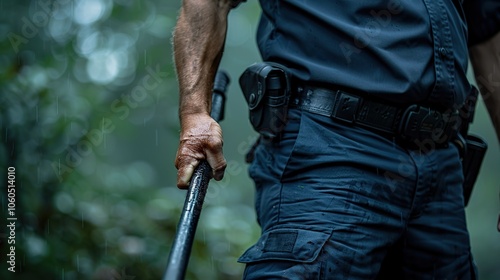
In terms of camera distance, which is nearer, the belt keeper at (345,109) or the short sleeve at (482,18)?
the belt keeper at (345,109)

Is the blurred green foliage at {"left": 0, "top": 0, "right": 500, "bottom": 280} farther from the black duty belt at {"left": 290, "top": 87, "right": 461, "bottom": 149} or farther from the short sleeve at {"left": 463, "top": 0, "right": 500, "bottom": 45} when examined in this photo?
the short sleeve at {"left": 463, "top": 0, "right": 500, "bottom": 45}

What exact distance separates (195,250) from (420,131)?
2.80m

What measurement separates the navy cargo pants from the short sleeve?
1.79 ft

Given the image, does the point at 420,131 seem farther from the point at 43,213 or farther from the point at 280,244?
the point at 43,213

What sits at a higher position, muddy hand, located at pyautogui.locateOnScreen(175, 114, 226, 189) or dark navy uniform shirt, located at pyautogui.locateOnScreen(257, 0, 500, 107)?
dark navy uniform shirt, located at pyautogui.locateOnScreen(257, 0, 500, 107)

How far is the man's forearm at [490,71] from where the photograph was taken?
8.72 feet

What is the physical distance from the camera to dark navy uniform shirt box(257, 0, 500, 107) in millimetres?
2133

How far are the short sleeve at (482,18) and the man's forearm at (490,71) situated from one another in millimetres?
34

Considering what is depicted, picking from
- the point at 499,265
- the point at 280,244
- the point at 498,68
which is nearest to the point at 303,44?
the point at 280,244

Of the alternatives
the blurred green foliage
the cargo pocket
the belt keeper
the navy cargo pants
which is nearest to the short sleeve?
the navy cargo pants

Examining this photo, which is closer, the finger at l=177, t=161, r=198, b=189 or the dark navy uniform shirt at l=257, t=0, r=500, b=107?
the finger at l=177, t=161, r=198, b=189

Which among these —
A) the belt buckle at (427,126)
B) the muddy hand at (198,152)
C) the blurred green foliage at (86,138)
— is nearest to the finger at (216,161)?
the muddy hand at (198,152)

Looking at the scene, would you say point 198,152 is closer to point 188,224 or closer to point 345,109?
point 188,224

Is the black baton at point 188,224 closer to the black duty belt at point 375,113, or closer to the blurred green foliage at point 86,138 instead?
the black duty belt at point 375,113
